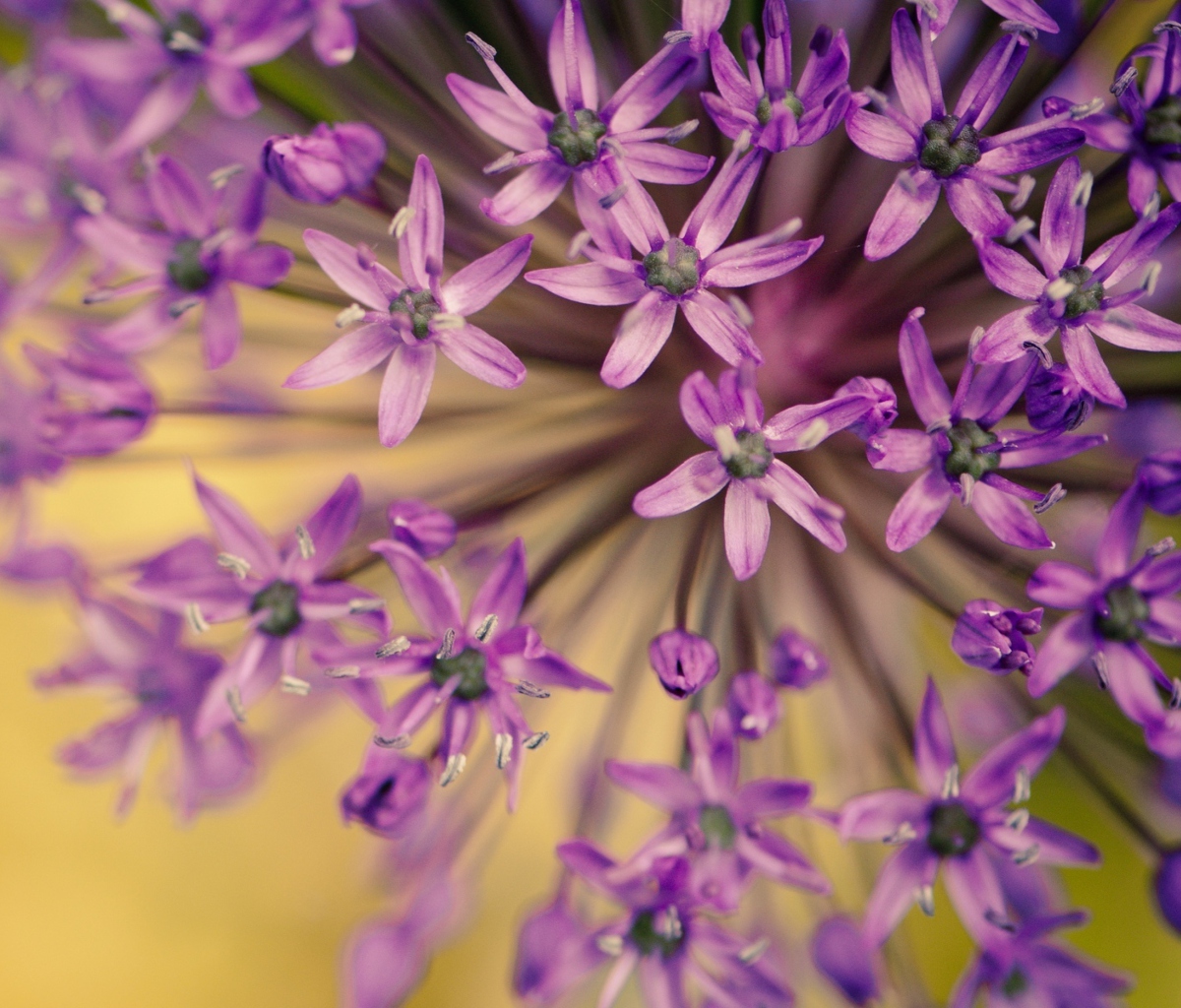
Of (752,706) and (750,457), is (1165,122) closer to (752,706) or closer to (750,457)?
(750,457)

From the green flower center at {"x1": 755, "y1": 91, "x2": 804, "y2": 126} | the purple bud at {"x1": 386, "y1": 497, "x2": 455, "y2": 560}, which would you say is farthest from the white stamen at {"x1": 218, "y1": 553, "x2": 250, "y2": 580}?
the green flower center at {"x1": 755, "y1": 91, "x2": 804, "y2": 126}

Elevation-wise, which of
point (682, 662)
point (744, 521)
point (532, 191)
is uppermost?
point (532, 191)

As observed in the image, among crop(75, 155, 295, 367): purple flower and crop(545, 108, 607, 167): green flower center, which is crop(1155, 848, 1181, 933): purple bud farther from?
crop(75, 155, 295, 367): purple flower

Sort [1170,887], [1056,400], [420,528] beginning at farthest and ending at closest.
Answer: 1. [1170,887]
2. [420,528]
3. [1056,400]

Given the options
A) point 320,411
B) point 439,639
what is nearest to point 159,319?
point 320,411

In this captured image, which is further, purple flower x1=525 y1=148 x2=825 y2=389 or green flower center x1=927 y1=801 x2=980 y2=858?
green flower center x1=927 y1=801 x2=980 y2=858

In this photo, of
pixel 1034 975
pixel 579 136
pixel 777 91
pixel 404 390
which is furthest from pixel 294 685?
pixel 1034 975

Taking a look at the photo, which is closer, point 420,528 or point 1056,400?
point 1056,400
